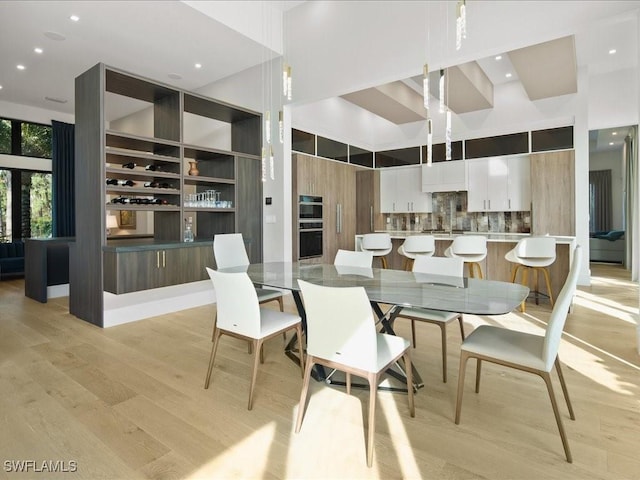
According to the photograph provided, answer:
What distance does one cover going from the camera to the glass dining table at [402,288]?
6.10ft

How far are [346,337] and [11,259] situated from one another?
766 centimetres

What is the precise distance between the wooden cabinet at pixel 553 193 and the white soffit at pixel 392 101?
88.5 inches

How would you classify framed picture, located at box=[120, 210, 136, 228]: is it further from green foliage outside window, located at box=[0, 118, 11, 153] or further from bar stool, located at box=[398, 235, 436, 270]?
bar stool, located at box=[398, 235, 436, 270]

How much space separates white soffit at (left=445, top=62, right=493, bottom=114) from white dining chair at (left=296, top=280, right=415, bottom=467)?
4.40m

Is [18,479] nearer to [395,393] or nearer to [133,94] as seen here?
[395,393]

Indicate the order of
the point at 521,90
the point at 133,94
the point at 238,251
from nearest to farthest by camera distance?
the point at 238,251
the point at 133,94
the point at 521,90

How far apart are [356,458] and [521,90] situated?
686cm

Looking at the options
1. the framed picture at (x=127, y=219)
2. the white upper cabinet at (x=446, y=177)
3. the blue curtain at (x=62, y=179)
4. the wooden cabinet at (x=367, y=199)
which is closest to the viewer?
the white upper cabinet at (x=446, y=177)

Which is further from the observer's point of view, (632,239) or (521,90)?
(632,239)

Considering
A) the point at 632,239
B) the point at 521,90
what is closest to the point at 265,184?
the point at 521,90

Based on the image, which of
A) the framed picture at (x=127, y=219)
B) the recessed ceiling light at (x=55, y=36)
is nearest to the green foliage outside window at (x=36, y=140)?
the framed picture at (x=127, y=219)

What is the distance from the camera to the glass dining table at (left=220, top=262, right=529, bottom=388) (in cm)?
186

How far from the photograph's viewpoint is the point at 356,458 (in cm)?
169

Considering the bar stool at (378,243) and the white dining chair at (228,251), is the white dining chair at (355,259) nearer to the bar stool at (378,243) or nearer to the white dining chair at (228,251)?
the white dining chair at (228,251)
